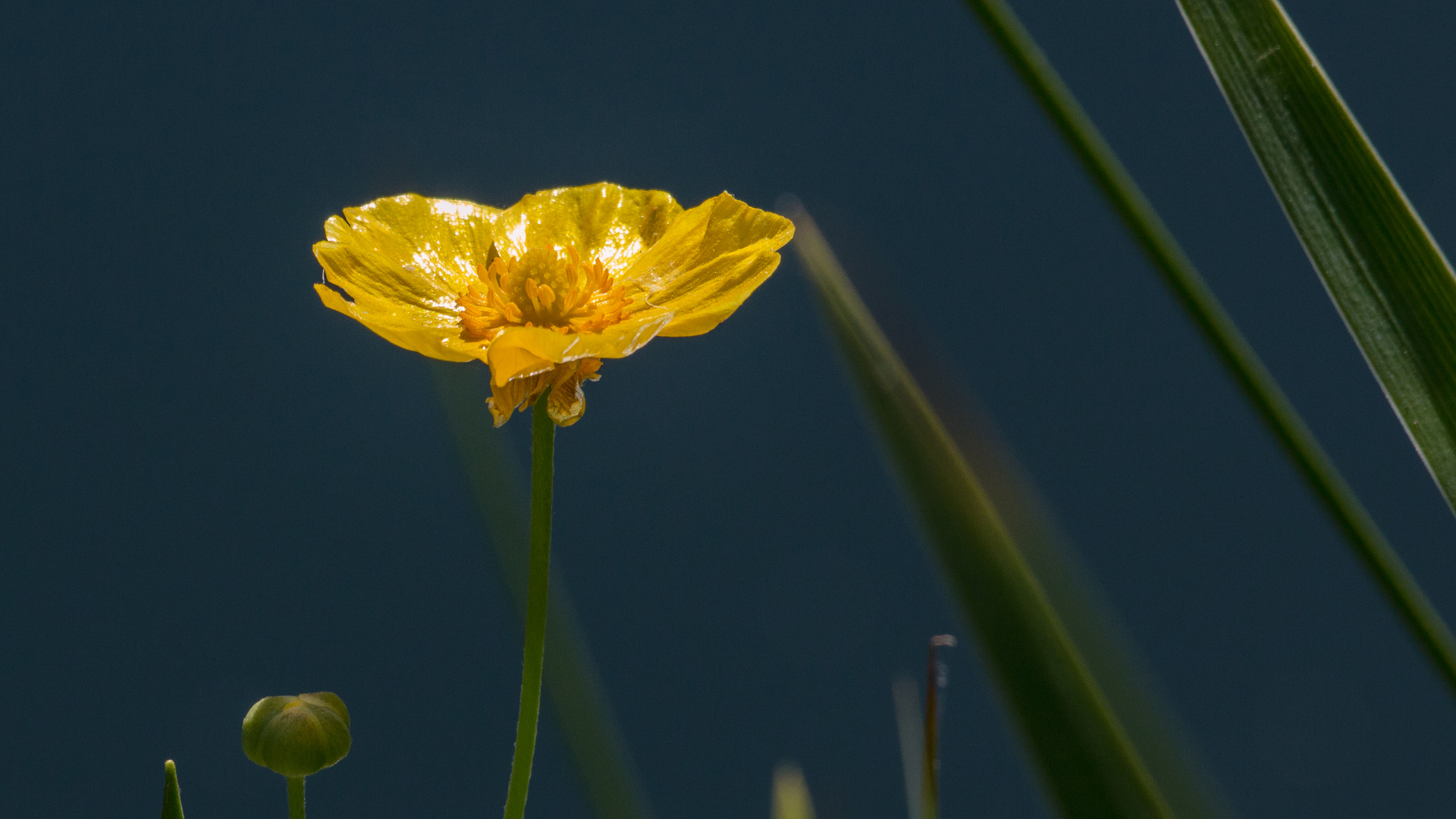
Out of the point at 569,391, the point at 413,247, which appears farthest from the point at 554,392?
the point at 413,247

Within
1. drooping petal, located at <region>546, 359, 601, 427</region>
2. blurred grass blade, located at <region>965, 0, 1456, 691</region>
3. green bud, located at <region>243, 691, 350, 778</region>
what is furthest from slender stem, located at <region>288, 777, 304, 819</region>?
blurred grass blade, located at <region>965, 0, 1456, 691</region>

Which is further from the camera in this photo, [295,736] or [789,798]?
[789,798]

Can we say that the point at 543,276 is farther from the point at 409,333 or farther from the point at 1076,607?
the point at 1076,607

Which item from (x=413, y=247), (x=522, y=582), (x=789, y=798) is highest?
(x=413, y=247)

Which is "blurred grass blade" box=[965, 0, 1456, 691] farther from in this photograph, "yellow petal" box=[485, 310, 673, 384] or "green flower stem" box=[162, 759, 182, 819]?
"green flower stem" box=[162, 759, 182, 819]

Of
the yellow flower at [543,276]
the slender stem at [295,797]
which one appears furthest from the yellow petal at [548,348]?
the slender stem at [295,797]

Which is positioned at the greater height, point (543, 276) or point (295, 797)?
point (543, 276)

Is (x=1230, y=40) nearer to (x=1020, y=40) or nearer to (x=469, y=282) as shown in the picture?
(x=1020, y=40)
